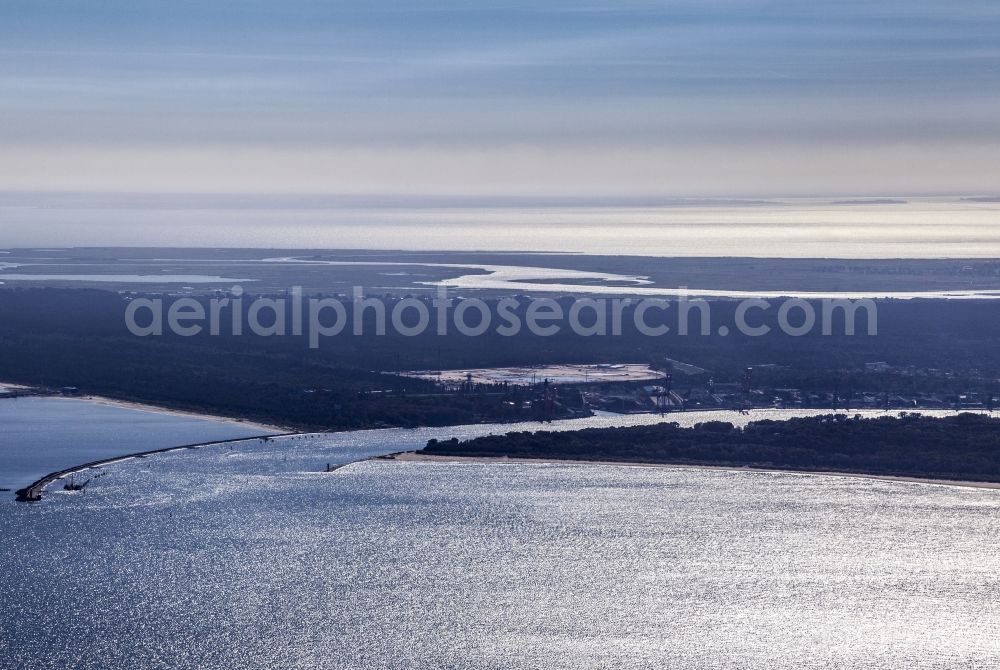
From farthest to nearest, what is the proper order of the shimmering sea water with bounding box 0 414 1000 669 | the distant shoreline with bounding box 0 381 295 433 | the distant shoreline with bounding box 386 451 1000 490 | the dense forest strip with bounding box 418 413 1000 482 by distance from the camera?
1. the distant shoreline with bounding box 0 381 295 433
2. the dense forest strip with bounding box 418 413 1000 482
3. the distant shoreline with bounding box 386 451 1000 490
4. the shimmering sea water with bounding box 0 414 1000 669

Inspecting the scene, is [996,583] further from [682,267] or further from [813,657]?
[682,267]

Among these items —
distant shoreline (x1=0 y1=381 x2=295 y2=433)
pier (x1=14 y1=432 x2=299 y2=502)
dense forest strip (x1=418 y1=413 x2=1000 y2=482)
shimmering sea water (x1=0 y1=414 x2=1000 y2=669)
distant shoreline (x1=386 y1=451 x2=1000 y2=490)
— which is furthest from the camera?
distant shoreline (x1=0 y1=381 x2=295 y2=433)

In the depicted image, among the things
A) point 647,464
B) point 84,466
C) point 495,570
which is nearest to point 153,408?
point 84,466

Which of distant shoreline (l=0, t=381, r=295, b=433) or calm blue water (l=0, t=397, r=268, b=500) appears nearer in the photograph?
calm blue water (l=0, t=397, r=268, b=500)

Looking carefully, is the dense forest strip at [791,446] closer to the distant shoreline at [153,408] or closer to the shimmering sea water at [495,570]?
the shimmering sea water at [495,570]

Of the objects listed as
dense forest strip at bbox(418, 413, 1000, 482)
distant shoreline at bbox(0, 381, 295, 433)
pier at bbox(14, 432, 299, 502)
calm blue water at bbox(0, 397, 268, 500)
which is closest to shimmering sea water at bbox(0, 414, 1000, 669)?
pier at bbox(14, 432, 299, 502)

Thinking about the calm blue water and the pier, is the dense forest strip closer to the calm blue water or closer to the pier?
the pier

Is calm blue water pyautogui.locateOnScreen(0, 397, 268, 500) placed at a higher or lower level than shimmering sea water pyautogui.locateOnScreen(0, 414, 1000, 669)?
higher
